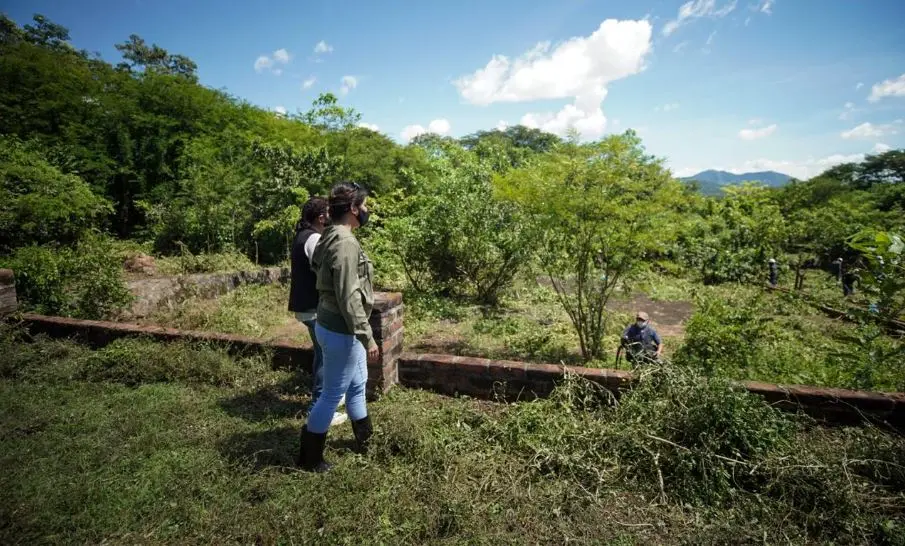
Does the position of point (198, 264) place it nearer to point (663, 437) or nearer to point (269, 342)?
point (269, 342)

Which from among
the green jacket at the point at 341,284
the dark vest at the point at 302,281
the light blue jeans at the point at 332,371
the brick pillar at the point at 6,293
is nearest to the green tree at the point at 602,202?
the dark vest at the point at 302,281

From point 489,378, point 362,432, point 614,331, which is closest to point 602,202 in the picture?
point 489,378

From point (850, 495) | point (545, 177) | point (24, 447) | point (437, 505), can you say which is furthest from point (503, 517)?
point (545, 177)

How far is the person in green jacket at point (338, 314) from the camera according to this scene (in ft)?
8.52

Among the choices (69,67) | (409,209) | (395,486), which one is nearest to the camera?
(395,486)

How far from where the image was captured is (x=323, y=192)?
10992mm

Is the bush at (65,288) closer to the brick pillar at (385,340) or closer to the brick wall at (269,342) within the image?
the brick wall at (269,342)

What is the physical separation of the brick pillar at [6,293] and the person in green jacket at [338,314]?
4624 mm

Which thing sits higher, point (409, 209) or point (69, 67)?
point (69, 67)

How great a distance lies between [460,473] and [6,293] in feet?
18.4

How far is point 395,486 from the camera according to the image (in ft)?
8.36

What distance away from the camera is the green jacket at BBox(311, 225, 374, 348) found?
2582mm

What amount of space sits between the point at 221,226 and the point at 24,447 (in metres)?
8.91

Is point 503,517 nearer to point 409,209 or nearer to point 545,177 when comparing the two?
point 545,177
